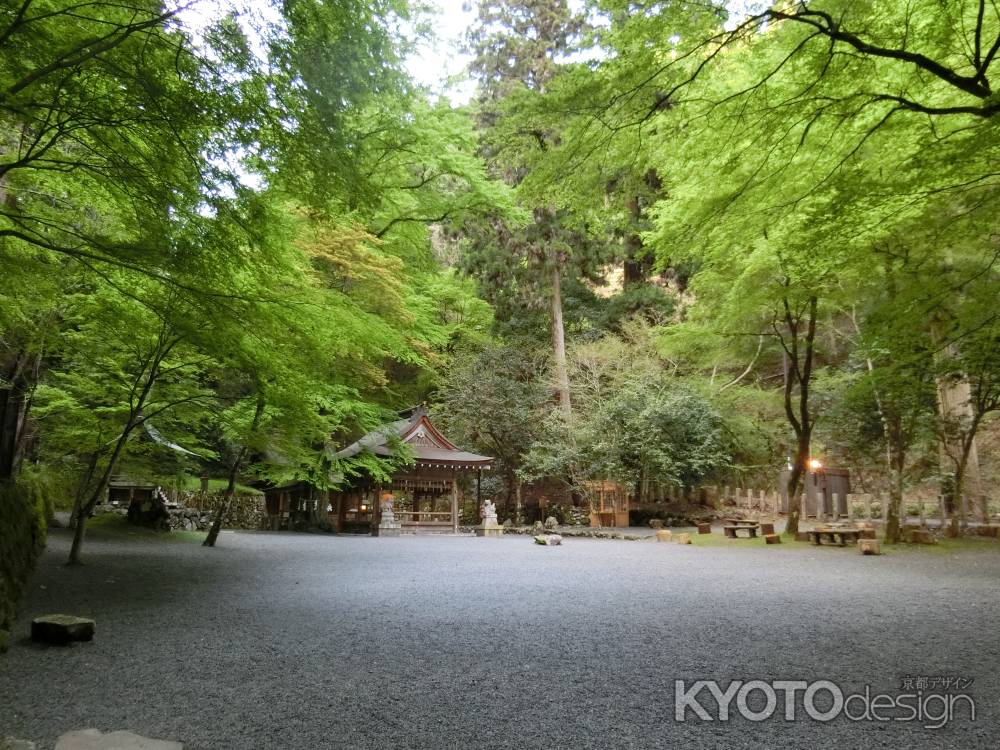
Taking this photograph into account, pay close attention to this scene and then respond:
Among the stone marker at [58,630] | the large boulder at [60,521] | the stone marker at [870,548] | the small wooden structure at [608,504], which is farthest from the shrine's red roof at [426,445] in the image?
the stone marker at [58,630]

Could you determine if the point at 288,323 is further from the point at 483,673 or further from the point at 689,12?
the point at 689,12

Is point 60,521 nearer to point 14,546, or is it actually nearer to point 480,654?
point 14,546

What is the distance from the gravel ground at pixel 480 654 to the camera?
2404 millimetres

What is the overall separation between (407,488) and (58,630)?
13060mm

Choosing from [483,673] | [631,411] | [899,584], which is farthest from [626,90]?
[631,411]

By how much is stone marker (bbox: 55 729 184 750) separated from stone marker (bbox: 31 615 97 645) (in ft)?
6.23

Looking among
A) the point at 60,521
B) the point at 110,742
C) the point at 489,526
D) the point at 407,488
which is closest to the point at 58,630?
the point at 110,742

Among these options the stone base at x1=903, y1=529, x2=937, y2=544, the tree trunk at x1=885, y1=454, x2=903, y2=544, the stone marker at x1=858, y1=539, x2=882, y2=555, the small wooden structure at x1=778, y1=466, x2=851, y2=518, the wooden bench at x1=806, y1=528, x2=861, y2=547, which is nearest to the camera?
the stone marker at x1=858, y1=539, x2=882, y2=555

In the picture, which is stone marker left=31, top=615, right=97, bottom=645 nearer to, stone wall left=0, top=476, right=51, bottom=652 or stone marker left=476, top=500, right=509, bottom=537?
stone wall left=0, top=476, right=51, bottom=652

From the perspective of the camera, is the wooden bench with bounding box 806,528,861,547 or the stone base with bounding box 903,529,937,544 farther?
the wooden bench with bounding box 806,528,861,547

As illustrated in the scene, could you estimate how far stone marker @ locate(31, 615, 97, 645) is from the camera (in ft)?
12.0

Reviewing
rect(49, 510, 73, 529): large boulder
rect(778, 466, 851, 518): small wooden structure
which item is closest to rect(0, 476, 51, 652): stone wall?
rect(49, 510, 73, 529): large boulder

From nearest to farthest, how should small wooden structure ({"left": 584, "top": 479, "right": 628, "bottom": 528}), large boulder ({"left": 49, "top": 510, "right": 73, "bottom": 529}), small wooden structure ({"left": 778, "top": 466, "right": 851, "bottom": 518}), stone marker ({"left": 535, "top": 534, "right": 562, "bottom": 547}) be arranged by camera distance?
large boulder ({"left": 49, "top": 510, "right": 73, "bottom": 529}) → stone marker ({"left": 535, "top": 534, "right": 562, "bottom": 547}) → small wooden structure ({"left": 584, "top": 479, "right": 628, "bottom": 528}) → small wooden structure ({"left": 778, "top": 466, "right": 851, "bottom": 518})

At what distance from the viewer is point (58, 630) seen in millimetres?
3660
